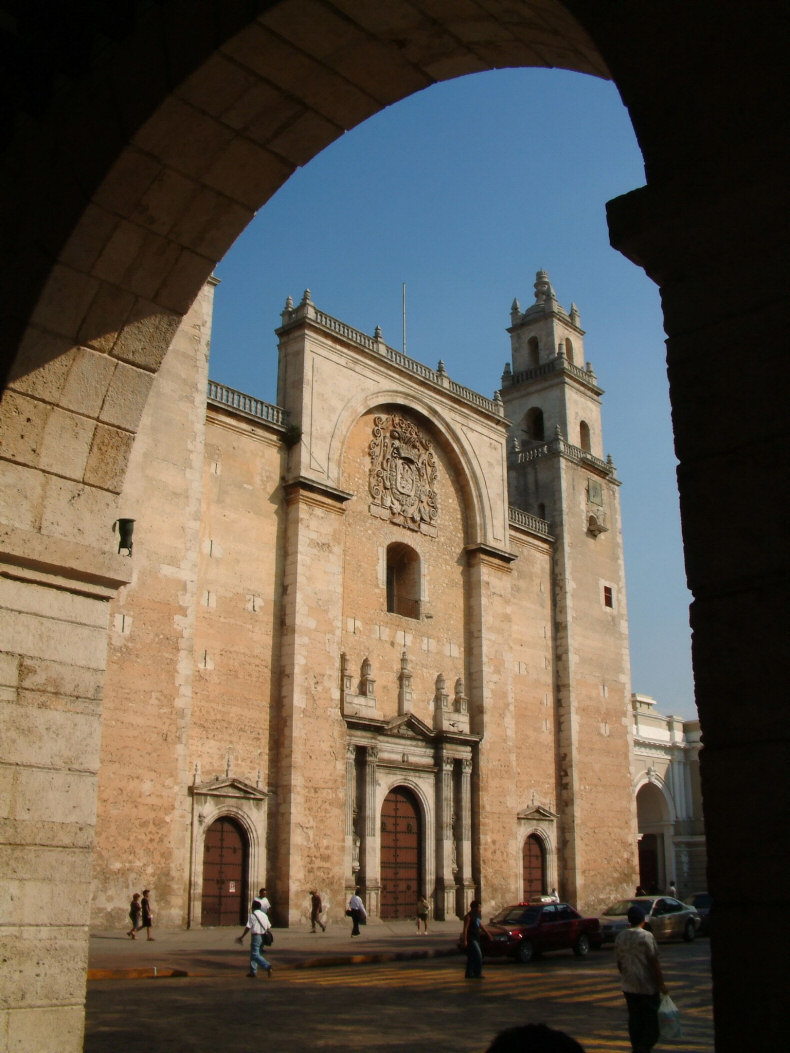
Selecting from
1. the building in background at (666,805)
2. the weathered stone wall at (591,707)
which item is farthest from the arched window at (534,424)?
the building in background at (666,805)

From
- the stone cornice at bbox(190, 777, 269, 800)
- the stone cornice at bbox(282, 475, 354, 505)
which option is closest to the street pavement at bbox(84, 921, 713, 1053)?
the stone cornice at bbox(190, 777, 269, 800)

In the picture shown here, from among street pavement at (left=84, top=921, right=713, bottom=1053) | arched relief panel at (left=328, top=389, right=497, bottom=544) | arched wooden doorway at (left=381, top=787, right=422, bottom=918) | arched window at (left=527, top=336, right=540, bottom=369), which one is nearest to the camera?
street pavement at (left=84, top=921, right=713, bottom=1053)

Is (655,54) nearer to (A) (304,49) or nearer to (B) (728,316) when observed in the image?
(B) (728,316)

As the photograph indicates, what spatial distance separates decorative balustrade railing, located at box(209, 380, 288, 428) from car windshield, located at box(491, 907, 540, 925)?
12.0 m

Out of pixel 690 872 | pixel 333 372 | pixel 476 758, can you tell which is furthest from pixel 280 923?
pixel 690 872

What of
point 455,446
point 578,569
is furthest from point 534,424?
point 455,446

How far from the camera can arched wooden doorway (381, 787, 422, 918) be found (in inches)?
986

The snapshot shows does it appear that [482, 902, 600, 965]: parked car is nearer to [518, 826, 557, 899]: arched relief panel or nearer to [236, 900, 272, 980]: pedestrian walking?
[236, 900, 272, 980]: pedestrian walking

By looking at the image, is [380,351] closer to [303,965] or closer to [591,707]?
[591,707]

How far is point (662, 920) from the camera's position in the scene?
21.5 metres

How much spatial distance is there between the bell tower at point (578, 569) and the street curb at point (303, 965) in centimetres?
1318

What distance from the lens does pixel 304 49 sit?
15.1ft

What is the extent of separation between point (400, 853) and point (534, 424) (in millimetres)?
17703

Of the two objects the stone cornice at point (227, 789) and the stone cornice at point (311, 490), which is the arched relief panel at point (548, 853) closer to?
the stone cornice at point (227, 789)
